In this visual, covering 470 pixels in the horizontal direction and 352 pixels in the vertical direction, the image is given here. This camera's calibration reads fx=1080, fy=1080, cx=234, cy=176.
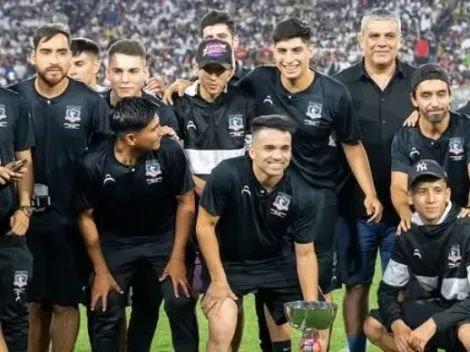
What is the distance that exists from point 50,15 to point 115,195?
1014 inches

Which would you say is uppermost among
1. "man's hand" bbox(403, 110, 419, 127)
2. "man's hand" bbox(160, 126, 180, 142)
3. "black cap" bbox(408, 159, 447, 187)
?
"man's hand" bbox(403, 110, 419, 127)

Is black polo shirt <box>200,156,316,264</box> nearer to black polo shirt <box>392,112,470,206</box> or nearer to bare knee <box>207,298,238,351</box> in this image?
bare knee <box>207,298,238,351</box>

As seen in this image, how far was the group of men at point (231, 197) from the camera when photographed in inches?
239

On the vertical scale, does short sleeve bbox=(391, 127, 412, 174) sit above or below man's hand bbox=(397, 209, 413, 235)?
above

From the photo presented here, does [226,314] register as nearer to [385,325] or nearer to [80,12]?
[385,325]

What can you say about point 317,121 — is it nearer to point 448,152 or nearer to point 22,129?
point 448,152

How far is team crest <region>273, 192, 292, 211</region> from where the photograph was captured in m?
6.17

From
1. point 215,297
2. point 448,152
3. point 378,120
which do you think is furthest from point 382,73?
point 215,297

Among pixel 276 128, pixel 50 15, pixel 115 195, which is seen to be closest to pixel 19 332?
pixel 115 195

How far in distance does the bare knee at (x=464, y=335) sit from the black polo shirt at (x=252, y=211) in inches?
38.9

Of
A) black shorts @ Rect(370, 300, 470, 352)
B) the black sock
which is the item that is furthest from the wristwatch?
black shorts @ Rect(370, 300, 470, 352)

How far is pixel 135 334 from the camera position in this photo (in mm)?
6637

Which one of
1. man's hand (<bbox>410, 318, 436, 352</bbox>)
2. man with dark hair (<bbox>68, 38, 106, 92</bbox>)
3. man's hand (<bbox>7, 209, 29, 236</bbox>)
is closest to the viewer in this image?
man's hand (<bbox>410, 318, 436, 352</bbox>)

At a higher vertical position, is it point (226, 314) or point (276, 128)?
point (276, 128)
